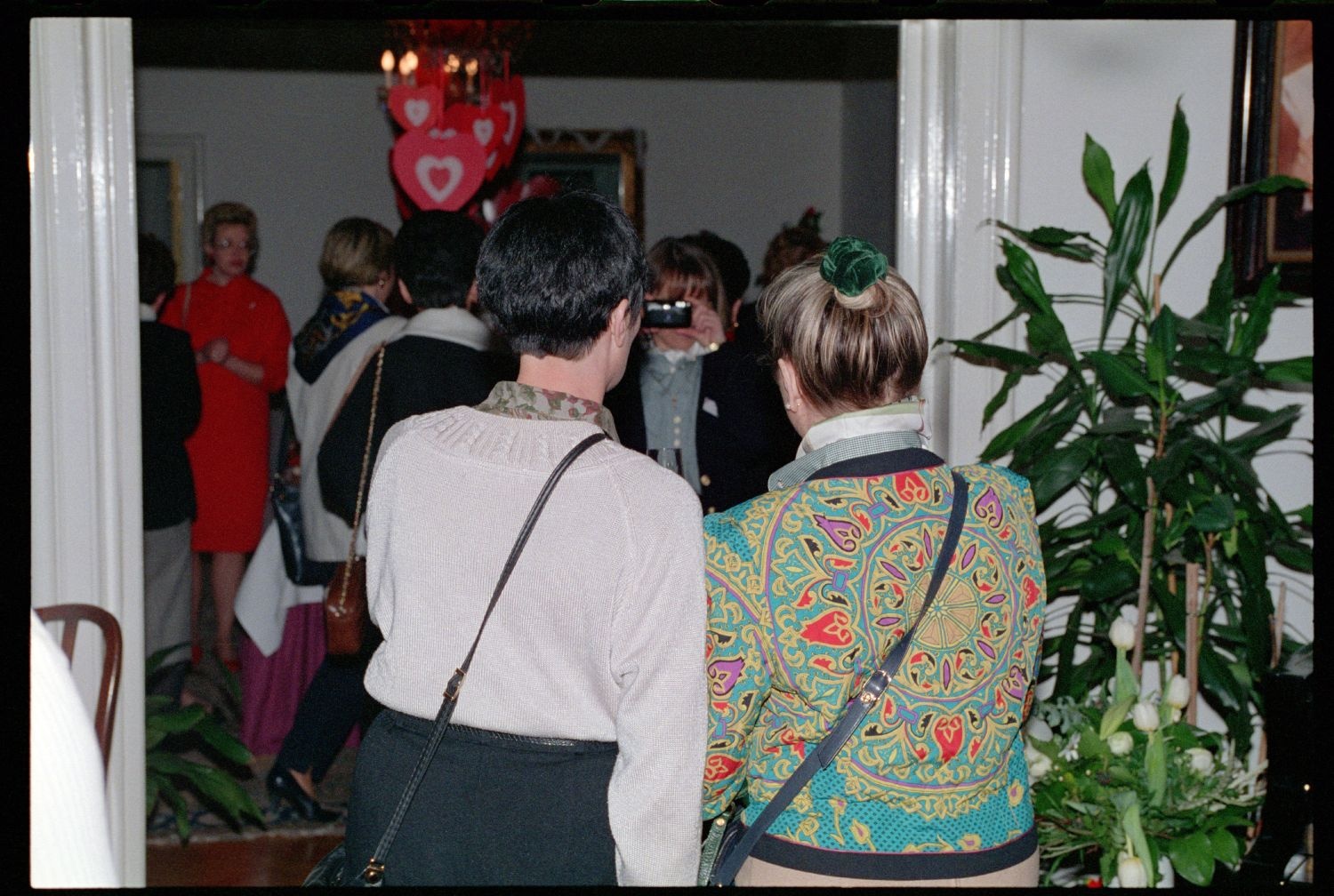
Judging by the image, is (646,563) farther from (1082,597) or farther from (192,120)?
(192,120)

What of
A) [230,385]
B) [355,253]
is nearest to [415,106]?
[230,385]

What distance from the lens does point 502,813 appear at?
1.35 meters

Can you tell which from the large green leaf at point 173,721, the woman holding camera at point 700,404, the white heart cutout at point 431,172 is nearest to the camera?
the large green leaf at point 173,721

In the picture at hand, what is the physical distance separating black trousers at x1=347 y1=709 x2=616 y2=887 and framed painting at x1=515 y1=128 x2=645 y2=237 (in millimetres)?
5621

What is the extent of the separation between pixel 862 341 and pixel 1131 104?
4.85 ft

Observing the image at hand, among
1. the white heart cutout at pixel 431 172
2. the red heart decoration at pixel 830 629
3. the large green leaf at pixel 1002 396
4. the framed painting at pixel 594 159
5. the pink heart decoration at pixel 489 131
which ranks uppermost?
the framed painting at pixel 594 159

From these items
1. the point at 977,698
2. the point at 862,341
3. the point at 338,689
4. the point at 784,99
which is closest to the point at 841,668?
the point at 977,698

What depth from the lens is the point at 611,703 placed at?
4.40 feet

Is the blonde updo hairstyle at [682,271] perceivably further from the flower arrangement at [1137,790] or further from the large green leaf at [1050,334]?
the flower arrangement at [1137,790]

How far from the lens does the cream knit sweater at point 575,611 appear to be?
4.22ft

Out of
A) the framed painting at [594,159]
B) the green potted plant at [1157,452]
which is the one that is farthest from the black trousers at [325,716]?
the framed painting at [594,159]

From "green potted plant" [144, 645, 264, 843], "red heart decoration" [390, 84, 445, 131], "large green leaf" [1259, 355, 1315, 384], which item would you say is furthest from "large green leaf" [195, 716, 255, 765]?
"red heart decoration" [390, 84, 445, 131]

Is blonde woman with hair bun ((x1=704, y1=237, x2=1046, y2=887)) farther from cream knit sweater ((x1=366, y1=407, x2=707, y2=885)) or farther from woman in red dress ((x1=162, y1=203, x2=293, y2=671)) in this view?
woman in red dress ((x1=162, y1=203, x2=293, y2=671))

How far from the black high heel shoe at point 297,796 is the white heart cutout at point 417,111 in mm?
2369
